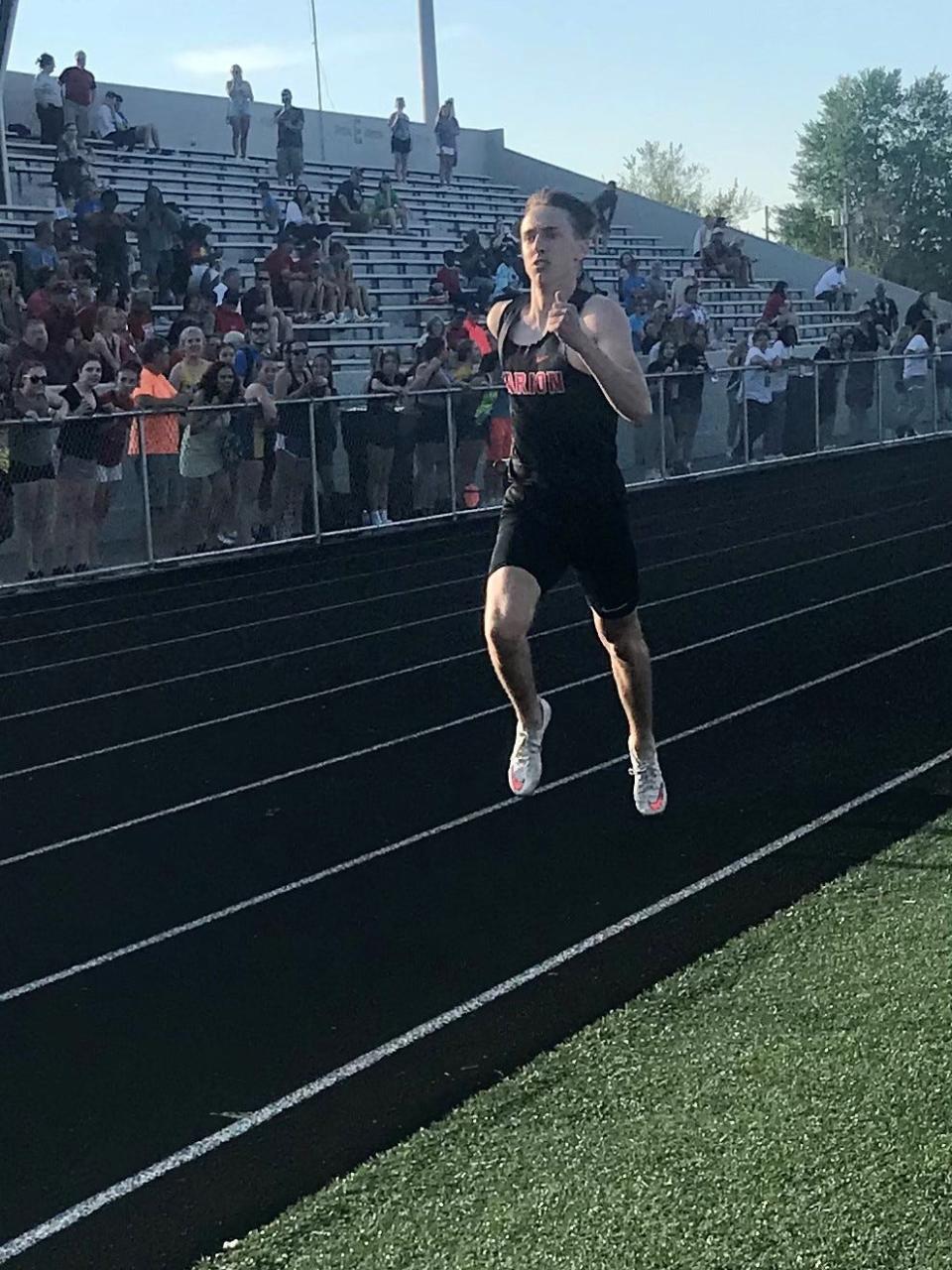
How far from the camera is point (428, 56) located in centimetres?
4300

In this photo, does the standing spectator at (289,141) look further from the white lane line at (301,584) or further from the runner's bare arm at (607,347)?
the runner's bare arm at (607,347)

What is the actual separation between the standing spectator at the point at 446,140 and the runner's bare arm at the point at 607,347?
103 ft

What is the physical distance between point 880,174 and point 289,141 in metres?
64.4

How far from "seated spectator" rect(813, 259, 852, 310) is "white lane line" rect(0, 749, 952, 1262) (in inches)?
1285

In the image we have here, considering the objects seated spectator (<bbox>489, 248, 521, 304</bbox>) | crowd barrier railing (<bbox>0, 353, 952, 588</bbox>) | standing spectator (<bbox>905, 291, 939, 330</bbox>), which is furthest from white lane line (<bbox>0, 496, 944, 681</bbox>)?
standing spectator (<bbox>905, 291, 939, 330</bbox>)

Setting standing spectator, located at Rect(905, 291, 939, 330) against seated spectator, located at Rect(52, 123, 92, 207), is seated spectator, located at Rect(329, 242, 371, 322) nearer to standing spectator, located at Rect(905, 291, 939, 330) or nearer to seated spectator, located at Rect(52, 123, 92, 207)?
seated spectator, located at Rect(52, 123, 92, 207)

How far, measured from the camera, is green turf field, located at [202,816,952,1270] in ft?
11.4

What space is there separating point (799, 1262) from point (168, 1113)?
1627 mm

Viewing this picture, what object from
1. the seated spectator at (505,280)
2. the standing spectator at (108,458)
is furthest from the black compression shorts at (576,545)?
the seated spectator at (505,280)

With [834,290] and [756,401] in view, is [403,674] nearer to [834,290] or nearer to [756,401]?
[756,401]

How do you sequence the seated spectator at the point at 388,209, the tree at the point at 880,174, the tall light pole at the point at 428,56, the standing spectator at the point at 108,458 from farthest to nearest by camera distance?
the tree at the point at 880,174, the tall light pole at the point at 428,56, the seated spectator at the point at 388,209, the standing spectator at the point at 108,458

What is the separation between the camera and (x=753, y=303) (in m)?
36.3

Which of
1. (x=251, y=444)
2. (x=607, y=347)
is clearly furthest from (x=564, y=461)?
(x=251, y=444)

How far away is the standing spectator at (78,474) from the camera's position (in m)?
14.3
